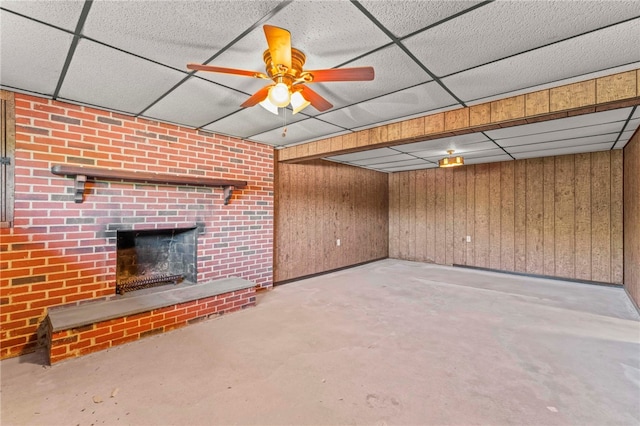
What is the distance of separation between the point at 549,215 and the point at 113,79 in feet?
20.9

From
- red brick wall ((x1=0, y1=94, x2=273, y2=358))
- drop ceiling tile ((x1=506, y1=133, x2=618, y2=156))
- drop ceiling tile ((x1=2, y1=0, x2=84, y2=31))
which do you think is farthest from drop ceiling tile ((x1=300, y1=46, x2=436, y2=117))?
drop ceiling tile ((x1=506, y1=133, x2=618, y2=156))

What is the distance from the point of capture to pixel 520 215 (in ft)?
17.6

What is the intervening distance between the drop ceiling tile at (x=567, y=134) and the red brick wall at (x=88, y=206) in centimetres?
377

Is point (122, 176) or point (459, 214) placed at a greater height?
point (122, 176)

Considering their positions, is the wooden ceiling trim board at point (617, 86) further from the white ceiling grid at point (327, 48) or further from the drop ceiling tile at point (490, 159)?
the drop ceiling tile at point (490, 159)

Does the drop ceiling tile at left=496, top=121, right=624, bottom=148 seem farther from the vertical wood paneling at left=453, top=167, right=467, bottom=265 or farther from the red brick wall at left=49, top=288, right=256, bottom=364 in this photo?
the red brick wall at left=49, top=288, right=256, bottom=364

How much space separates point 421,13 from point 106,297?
11.4 ft

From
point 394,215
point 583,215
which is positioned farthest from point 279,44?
point 394,215

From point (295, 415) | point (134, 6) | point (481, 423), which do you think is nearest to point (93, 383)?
point (295, 415)

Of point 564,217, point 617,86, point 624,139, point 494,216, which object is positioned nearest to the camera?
point 617,86

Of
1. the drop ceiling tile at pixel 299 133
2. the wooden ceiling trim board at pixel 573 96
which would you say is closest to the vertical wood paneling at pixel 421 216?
the drop ceiling tile at pixel 299 133

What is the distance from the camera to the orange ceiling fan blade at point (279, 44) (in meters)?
1.32

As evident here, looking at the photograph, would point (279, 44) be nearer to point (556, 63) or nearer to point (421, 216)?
point (556, 63)

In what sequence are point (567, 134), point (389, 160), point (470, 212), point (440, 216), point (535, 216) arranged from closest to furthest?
point (567, 134)
point (535, 216)
point (389, 160)
point (470, 212)
point (440, 216)
